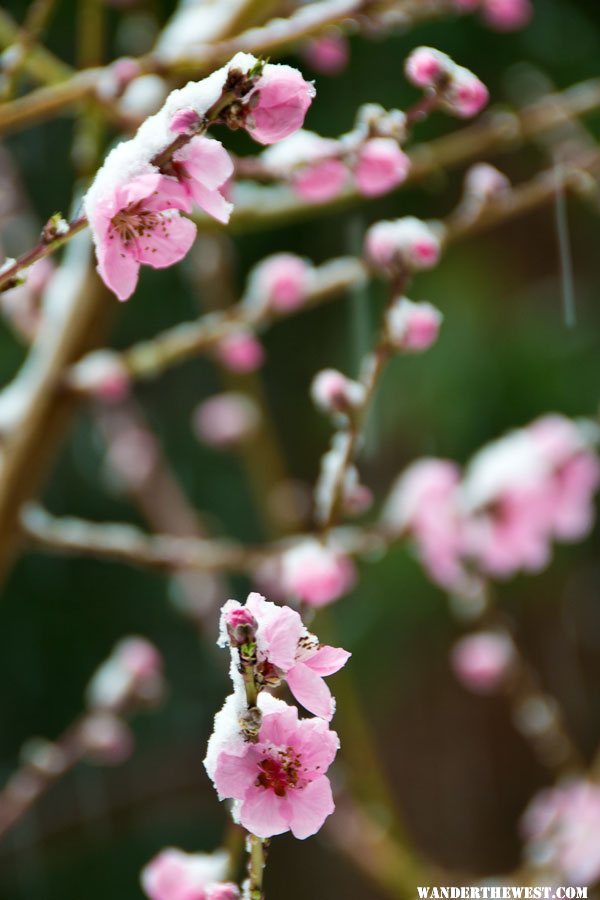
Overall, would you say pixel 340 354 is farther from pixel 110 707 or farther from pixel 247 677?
pixel 247 677

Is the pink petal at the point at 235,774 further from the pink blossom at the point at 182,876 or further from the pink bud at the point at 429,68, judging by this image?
the pink bud at the point at 429,68

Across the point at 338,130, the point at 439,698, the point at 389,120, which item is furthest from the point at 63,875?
the point at 389,120

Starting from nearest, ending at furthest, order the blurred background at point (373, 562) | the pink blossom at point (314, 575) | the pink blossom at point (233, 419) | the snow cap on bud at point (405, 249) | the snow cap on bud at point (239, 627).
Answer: the snow cap on bud at point (239, 627) < the snow cap on bud at point (405, 249) < the pink blossom at point (314, 575) < the pink blossom at point (233, 419) < the blurred background at point (373, 562)

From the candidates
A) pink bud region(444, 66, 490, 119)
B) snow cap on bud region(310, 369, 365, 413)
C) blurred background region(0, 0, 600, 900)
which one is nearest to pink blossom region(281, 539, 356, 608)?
snow cap on bud region(310, 369, 365, 413)

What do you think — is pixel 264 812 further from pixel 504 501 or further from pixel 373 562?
pixel 373 562

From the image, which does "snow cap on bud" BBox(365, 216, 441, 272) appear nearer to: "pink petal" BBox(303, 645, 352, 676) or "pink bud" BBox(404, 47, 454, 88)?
"pink bud" BBox(404, 47, 454, 88)

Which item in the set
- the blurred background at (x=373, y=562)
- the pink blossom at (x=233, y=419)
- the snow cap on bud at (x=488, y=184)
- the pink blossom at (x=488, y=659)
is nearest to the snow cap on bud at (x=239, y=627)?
the snow cap on bud at (x=488, y=184)

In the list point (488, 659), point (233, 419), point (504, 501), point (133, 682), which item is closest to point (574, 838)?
point (488, 659)

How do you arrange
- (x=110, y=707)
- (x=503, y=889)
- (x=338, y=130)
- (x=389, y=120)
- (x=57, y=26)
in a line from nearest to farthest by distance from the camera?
(x=389, y=120) → (x=503, y=889) → (x=110, y=707) → (x=338, y=130) → (x=57, y=26)
